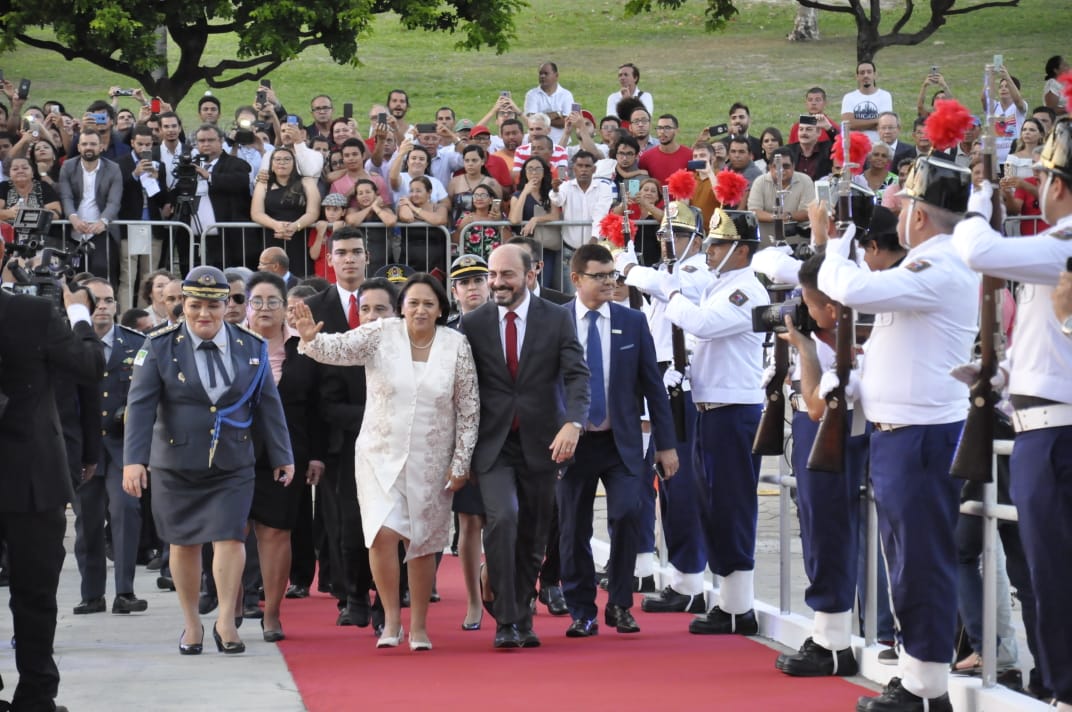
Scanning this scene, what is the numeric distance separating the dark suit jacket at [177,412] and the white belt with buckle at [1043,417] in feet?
14.0

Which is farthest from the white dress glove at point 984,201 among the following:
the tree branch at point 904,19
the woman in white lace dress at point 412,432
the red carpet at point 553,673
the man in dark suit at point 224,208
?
the tree branch at point 904,19

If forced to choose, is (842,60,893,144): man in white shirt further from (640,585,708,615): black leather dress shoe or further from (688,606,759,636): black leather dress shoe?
(688,606,759,636): black leather dress shoe

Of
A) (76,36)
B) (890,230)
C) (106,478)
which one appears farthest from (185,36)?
(890,230)

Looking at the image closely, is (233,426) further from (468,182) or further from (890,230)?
(468,182)

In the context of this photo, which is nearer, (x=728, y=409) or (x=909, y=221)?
(x=909, y=221)

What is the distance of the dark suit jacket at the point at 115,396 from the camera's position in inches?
421

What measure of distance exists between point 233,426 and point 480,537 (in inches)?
65.0

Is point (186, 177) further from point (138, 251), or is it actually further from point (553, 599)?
point (553, 599)

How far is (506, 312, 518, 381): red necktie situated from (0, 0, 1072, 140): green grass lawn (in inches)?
979

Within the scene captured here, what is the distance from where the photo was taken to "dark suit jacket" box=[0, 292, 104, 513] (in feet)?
22.6

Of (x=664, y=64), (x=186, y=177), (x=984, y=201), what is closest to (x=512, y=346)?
(x=984, y=201)

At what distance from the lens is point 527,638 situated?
28.9 ft

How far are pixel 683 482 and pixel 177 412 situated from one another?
3.10 metres

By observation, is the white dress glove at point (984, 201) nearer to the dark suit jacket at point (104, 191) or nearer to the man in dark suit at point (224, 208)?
the man in dark suit at point (224, 208)
